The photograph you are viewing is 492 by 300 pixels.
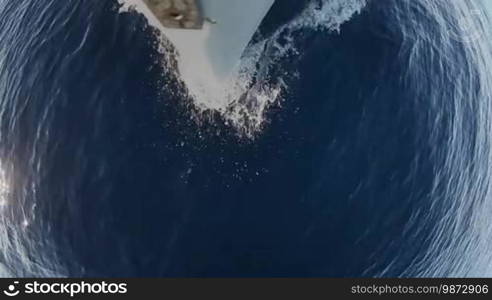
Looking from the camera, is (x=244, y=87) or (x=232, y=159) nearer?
(x=232, y=159)

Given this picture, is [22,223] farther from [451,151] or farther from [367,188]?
[451,151]

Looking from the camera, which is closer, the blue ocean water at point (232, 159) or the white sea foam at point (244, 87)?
the blue ocean water at point (232, 159)

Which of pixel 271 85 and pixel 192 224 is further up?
pixel 271 85

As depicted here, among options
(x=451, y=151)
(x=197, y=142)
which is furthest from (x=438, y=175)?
(x=197, y=142)

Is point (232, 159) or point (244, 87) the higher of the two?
point (244, 87)

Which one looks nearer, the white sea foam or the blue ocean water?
the blue ocean water

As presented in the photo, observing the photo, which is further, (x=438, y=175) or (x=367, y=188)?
(x=438, y=175)

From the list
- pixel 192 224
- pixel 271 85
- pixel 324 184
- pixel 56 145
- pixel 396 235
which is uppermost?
pixel 56 145

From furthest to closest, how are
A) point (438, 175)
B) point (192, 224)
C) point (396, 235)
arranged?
point (438, 175), point (396, 235), point (192, 224)
